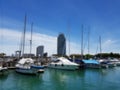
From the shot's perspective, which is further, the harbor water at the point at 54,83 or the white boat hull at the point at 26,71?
the white boat hull at the point at 26,71

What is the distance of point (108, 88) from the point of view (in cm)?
2953

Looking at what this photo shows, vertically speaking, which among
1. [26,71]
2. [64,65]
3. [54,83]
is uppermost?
[64,65]

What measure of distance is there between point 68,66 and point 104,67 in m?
21.4

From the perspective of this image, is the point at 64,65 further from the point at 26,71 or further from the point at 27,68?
the point at 26,71

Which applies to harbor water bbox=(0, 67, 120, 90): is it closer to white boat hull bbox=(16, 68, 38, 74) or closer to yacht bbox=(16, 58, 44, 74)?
white boat hull bbox=(16, 68, 38, 74)

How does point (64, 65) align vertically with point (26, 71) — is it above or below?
above

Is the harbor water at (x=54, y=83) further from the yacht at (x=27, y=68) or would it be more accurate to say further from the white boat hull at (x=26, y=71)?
the yacht at (x=27, y=68)

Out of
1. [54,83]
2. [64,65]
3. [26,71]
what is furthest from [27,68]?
[64,65]

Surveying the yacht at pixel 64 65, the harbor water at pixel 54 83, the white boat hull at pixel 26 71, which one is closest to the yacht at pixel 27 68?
the white boat hull at pixel 26 71

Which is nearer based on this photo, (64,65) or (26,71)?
(26,71)

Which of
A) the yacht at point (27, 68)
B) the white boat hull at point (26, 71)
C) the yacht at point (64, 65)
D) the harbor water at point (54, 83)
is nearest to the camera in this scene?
the harbor water at point (54, 83)

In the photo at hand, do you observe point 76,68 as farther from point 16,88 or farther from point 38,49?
point 38,49

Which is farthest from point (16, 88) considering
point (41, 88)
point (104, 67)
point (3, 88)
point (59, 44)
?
point (59, 44)

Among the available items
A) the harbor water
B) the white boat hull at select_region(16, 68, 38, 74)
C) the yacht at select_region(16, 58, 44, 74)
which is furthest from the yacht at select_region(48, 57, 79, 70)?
the white boat hull at select_region(16, 68, 38, 74)
